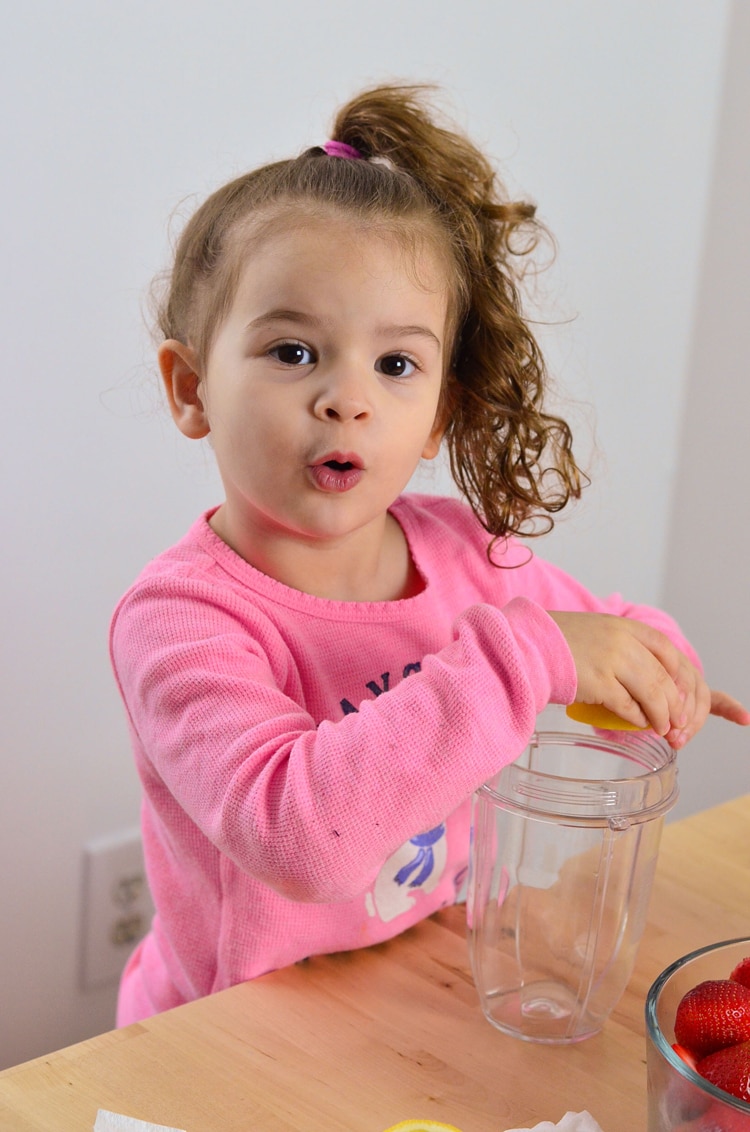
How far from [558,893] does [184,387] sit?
1.39 ft

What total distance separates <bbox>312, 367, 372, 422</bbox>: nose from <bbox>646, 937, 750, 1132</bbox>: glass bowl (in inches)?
14.1

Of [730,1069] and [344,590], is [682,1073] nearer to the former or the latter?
[730,1069]

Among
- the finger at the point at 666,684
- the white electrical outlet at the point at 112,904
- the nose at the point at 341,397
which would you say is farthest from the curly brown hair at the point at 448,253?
the white electrical outlet at the point at 112,904

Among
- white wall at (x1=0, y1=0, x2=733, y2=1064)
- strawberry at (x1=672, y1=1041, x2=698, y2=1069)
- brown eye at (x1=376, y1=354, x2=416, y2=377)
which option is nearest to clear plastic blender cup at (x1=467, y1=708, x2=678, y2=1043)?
strawberry at (x1=672, y1=1041, x2=698, y2=1069)

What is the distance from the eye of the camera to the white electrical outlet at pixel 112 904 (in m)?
1.28

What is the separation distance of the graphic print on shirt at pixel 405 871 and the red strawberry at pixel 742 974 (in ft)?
0.81

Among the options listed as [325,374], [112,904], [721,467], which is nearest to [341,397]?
[325,374]

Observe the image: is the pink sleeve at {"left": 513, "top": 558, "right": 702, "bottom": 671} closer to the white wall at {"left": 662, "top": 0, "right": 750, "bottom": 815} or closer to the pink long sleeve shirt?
the pink long sleeve shirt

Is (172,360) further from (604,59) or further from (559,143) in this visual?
(604,59)

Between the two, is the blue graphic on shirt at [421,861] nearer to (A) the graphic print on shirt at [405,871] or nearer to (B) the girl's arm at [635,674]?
(A) the graphic print on shirt at [405,871]

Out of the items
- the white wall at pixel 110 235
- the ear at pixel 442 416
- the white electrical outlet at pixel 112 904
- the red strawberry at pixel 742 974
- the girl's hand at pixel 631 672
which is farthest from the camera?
the white electrical outlet at pixel 112 904

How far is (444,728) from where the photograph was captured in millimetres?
635

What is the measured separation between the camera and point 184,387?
2.82 ft

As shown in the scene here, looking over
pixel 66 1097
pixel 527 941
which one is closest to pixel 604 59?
pixel 527 941
